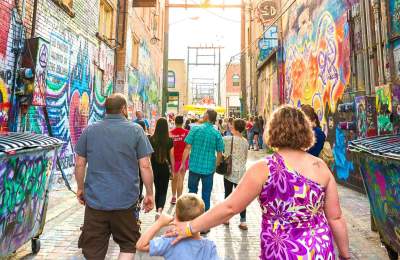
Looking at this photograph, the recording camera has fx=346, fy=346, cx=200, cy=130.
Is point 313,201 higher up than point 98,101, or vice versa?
point 98,101

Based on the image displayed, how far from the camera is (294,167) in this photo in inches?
81.2

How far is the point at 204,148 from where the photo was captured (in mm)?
5543

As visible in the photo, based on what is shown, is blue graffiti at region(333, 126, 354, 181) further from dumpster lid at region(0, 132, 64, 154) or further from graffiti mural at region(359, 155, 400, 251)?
dumpster lid at region(0, 132, 64, 154)

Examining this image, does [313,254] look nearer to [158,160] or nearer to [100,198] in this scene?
[100,198]

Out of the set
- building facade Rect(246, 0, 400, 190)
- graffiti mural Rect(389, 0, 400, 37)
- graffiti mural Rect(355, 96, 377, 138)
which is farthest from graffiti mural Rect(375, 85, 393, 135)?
graffiti mural Rect(389, 0, 400, 37)

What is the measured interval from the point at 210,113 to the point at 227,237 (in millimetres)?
1975

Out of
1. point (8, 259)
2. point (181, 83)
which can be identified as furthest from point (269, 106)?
point (181, 83)

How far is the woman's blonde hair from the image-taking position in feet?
7.12

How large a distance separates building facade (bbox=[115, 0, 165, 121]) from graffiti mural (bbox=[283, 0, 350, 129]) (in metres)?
6.03

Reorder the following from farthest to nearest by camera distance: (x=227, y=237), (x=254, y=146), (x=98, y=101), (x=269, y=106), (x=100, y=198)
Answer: (x=254, y=146) → (x=269, y=106) → (x=98, y=101) → (x=227, y=237) → (x=100, y=198)

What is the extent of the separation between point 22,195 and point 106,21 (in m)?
9.57

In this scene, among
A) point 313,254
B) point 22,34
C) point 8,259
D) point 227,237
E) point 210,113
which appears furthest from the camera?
point 22,34

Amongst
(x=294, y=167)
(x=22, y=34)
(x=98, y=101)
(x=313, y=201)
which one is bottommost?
(x=313, y=201)

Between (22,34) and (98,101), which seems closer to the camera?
(22,34)
